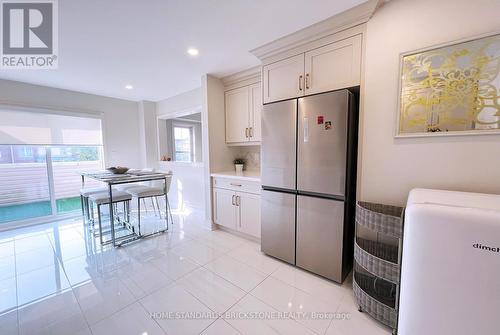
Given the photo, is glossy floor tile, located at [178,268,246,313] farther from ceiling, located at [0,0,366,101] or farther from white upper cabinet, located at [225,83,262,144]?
ceiling, located at [0,0,366,101]

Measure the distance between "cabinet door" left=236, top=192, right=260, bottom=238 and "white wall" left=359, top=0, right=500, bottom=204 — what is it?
126 cm

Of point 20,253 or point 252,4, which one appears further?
point 20,253

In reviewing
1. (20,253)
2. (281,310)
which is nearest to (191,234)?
(281,310)

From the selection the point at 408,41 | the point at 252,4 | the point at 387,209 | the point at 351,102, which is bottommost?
the point at 387,209

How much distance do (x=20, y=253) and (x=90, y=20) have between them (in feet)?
9.40

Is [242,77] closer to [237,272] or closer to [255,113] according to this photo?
[255,113]

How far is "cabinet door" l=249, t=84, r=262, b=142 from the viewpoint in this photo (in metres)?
2.79

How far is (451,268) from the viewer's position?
93 cm

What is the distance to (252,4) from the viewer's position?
1.58 meters

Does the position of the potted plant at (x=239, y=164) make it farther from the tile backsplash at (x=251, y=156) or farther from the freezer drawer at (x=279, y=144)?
the freezer drawer at (x=279, y=144)

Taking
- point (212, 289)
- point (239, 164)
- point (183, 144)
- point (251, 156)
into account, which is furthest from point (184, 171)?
point (212, 289)

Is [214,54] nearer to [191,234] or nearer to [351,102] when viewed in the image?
[351,102]

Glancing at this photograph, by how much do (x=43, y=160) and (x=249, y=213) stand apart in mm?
3858

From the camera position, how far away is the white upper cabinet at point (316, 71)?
174 cm
